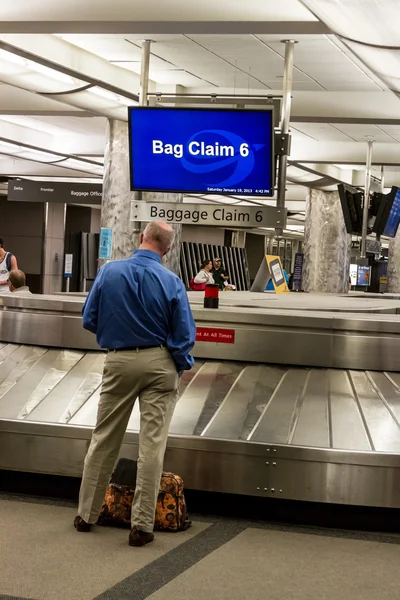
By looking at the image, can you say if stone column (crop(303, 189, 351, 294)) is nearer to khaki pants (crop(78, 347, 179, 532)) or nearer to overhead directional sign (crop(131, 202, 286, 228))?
overhead directional sign (crop(131, 202, 286, 228))

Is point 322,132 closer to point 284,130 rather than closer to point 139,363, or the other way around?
point 284,130

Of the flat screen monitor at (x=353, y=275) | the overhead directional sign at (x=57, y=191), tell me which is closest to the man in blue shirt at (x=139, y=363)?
the overhead directional sign at (x=57, y=191)

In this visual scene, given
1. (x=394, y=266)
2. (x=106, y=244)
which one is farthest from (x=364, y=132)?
(x=394, y=266)

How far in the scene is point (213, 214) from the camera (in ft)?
32.0

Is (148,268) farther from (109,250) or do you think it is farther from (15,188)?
(15,188)

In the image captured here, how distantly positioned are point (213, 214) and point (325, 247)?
13842 mm

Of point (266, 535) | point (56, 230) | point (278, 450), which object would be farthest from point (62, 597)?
point (56, 230)

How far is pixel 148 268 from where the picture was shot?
16.6ft

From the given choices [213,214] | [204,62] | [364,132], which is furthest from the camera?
[364,132]

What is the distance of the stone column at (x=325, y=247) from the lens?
75.3 ft

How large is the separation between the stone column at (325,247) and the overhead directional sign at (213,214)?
13226 millimetres

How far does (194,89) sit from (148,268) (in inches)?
370

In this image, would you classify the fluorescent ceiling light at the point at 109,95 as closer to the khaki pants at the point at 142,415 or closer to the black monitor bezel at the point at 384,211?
the black monitor bezel at the point at 384,211

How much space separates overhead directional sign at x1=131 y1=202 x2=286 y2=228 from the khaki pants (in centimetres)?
481
